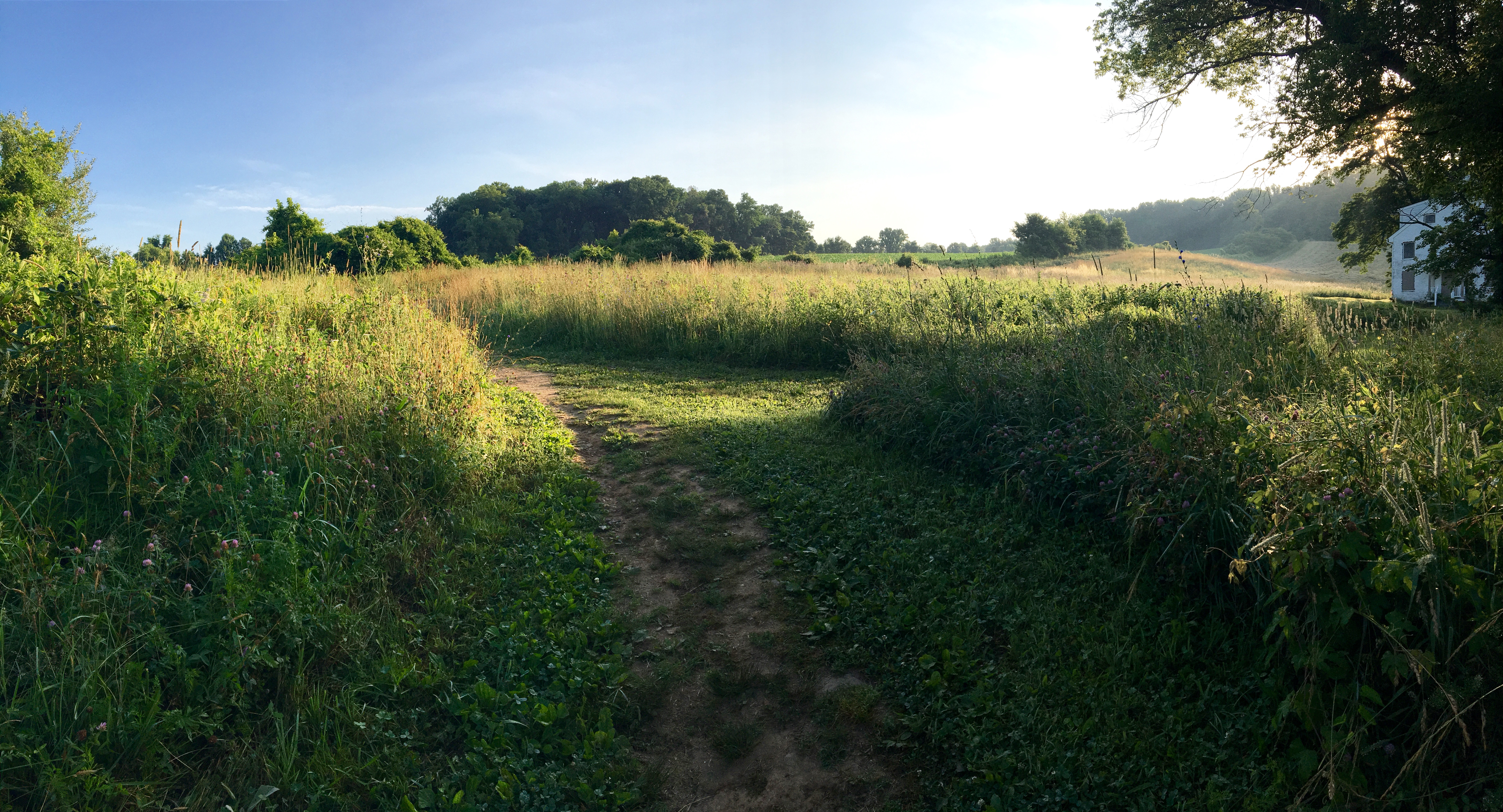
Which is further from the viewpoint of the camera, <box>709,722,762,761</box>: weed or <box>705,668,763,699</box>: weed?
<box>705,668,763,699</box>: weed

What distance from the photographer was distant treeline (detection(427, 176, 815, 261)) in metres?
48.3

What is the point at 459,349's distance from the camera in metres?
7.33

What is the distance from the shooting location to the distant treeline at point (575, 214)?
4831 centimetres

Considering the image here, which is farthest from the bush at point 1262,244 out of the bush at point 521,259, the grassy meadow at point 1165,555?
the grassy meadow at point 1165,555

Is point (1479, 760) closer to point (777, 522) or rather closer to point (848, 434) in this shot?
point (777, 522)

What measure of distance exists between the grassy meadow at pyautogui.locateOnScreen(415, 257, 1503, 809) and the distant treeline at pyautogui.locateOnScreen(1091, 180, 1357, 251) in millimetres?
64394

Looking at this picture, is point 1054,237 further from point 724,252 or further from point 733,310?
point 733,310

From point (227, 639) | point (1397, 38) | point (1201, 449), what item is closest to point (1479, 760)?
point (1201, 449)

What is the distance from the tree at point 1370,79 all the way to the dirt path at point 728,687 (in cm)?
1268

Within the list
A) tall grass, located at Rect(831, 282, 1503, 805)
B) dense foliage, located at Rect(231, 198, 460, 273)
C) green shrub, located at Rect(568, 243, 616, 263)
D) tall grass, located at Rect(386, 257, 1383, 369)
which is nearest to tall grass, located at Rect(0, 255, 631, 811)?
tall grass, located at Rect(831, 282, 1503, 805)

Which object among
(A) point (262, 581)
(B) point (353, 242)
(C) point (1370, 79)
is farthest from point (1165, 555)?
(B) point (353, 242)

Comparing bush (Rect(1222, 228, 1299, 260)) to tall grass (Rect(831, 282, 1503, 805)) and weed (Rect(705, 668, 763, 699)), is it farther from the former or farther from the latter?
weed (Rect(705, 668, 763, 699))

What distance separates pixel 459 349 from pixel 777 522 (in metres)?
4.04

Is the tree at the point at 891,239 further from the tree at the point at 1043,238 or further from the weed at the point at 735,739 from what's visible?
the weed at the point at 735,739
